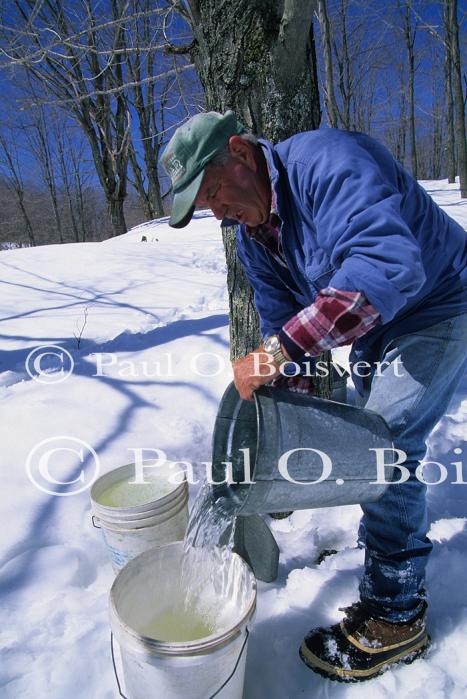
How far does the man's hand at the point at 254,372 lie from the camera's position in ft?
4.49

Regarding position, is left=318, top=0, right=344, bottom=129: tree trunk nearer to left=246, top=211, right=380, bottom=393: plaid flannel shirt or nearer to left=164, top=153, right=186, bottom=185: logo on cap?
left=164, top=153, right=186, bottom=185: logo on cap

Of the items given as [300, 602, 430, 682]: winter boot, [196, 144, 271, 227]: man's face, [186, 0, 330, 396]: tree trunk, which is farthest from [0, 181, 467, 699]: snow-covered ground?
[186, 0, 330, 396]: tree trunk

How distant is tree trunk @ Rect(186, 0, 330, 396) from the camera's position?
212 centimetres

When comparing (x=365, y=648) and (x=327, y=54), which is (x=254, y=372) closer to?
(x=365, y=648)

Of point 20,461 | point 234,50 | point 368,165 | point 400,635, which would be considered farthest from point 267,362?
point 20,461

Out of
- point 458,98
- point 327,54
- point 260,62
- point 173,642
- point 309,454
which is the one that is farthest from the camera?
point 458,98

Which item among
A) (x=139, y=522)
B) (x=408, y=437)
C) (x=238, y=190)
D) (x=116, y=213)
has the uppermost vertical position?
(x=238, y=190)

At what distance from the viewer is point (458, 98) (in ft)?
45.3

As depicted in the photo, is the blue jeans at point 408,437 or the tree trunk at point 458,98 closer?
the blue jeans at point 408,437

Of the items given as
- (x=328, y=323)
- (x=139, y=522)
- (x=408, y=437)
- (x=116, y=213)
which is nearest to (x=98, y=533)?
(x=139, y=522)

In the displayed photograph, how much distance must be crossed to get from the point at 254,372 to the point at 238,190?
1.92 ft

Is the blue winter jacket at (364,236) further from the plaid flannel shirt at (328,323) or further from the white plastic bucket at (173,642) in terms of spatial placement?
the white plastic bucket at (173,642)

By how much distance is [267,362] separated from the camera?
4.50 ft

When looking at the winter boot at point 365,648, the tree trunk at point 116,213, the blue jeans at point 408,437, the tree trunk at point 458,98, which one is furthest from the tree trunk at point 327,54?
the winter boot at point 365,648
